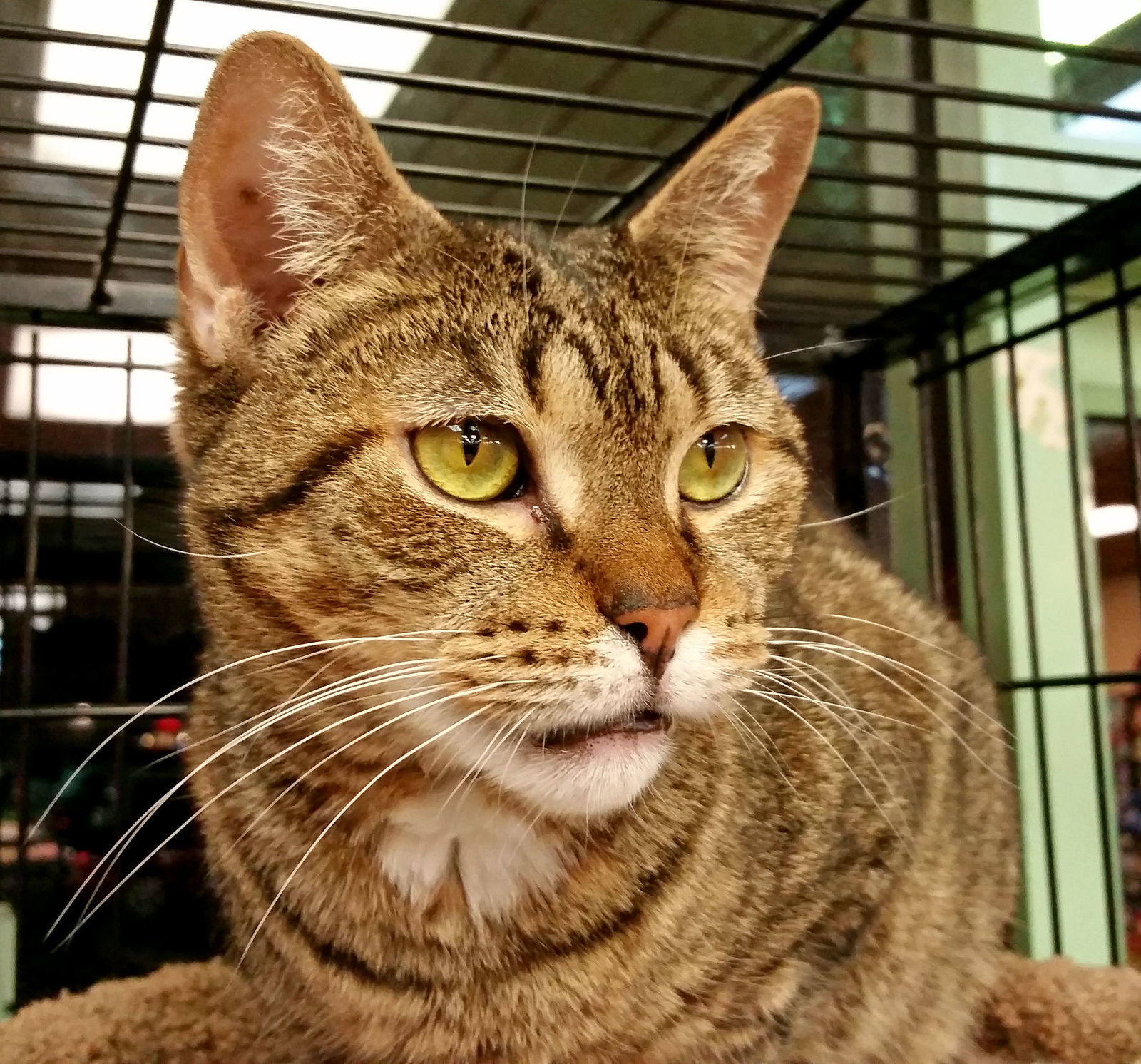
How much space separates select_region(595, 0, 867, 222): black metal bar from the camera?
3.01 ft

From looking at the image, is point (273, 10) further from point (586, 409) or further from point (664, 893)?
point (664, 893)

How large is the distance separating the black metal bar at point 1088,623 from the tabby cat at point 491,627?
0.51m

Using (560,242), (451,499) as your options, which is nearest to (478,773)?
(451,499)

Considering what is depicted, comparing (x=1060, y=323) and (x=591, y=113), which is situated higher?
(x=591, y=113)

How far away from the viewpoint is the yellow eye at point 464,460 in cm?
70

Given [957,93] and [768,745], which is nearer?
[768,745]

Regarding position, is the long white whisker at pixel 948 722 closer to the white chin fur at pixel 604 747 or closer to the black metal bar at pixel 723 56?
the white chin fur at pixel 604 747

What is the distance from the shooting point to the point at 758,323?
4.98ft

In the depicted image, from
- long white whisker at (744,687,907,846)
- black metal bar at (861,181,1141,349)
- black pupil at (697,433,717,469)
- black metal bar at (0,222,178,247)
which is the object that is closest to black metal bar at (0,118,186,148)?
black metal bar at (0,222,178,247)

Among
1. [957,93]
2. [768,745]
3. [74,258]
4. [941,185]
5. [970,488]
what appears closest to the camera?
[768,745]

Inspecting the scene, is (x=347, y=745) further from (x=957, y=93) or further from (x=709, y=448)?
(x=957, y=93)

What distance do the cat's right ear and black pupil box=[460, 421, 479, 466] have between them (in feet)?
0.59

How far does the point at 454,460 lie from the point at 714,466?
237 millimetres

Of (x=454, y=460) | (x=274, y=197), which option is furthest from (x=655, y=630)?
(x=274, y=197)
